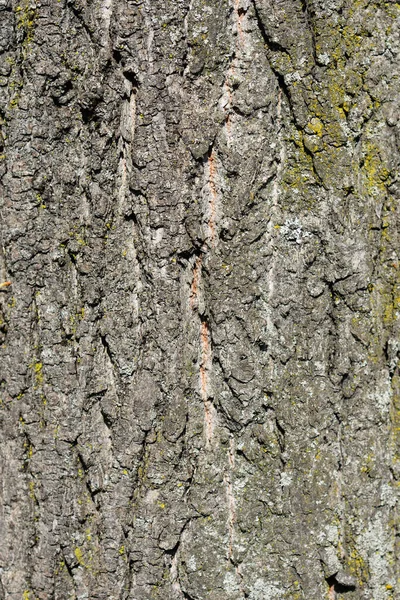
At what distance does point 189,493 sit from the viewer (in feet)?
5.75

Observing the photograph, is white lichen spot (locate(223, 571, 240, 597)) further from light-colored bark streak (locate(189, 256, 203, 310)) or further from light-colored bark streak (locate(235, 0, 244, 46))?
light-colored bark streak (locate(235, 0, 244, 46))

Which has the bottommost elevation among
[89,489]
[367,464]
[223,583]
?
[223,583]

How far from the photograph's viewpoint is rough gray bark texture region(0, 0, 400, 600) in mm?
1608

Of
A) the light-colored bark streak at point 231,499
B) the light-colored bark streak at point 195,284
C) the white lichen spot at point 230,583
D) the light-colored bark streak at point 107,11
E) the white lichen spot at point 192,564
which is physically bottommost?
the white lichen spot at point 230,583

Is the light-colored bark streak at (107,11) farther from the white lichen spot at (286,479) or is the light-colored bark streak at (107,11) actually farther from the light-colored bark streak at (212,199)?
the white lichen spot at (286,479)

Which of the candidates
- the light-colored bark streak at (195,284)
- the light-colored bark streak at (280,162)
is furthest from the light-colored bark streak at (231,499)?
the light-colored bark streak at (280,162)

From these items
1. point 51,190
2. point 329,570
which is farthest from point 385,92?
point 329,570

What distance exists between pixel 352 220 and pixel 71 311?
77 centimetres

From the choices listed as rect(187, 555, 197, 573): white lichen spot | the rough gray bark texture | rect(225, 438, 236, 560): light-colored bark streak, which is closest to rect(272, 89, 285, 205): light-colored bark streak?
the rough gray bark texture

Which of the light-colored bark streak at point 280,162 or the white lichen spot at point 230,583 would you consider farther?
the white lichen spot at point 230,583

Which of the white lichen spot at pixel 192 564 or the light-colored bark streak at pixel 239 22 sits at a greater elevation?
the light-colored bark streak at pixel 239 22

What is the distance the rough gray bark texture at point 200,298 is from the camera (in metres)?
1.61

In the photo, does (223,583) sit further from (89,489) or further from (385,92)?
(385,92)

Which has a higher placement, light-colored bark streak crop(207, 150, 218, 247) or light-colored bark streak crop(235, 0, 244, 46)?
light-colored bark streak crop(235, 0, 244, 46)
